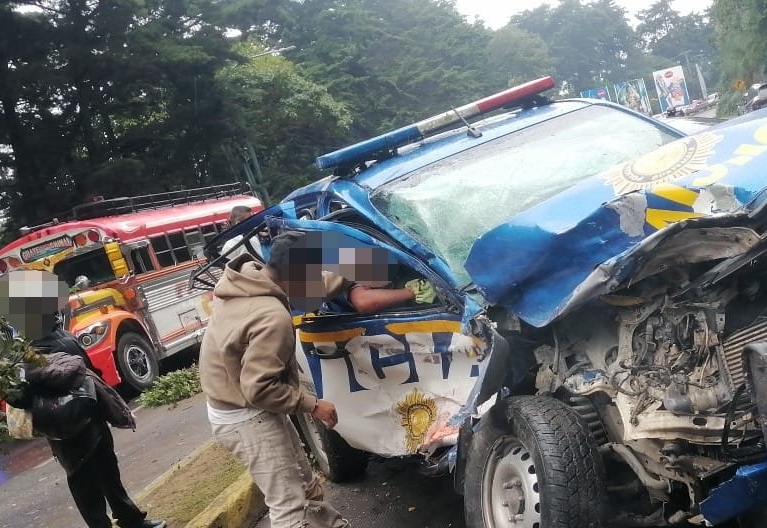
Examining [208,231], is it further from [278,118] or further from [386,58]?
[386,58]

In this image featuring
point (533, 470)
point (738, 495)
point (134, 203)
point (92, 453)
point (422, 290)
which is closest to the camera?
point (738, 495)

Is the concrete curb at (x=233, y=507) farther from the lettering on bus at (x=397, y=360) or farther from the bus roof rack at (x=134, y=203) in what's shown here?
the bus roof rack at (x=134, y=203)

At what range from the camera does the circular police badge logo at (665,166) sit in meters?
2.41

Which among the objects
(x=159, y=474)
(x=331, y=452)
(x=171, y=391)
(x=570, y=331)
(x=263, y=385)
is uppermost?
(x=263, y=385)

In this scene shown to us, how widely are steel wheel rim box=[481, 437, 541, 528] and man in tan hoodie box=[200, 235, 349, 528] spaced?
0.69 metres

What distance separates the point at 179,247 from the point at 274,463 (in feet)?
27.4

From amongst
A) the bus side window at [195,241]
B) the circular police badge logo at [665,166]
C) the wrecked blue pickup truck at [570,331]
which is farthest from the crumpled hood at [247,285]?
the bus side window at [195,241]

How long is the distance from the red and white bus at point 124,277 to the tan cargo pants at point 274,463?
638 centimetres

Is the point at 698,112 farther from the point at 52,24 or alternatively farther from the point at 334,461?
the point at 334,461

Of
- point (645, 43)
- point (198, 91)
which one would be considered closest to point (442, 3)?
point (198, 91)

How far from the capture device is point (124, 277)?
9344mm

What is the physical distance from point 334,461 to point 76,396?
1.56 m

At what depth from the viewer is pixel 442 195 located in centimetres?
326

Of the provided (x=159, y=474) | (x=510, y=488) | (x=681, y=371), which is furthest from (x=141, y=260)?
(x=681, y=371)
